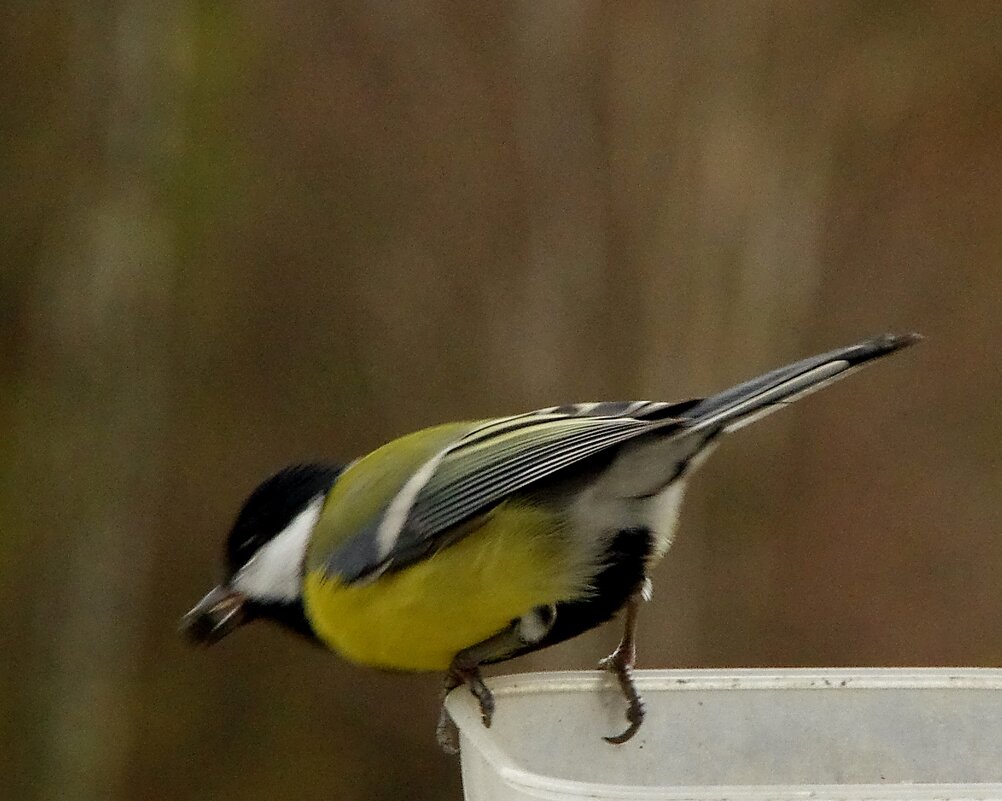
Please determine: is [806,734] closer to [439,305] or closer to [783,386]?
[783,386]

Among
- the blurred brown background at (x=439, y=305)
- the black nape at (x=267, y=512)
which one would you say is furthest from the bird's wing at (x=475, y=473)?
the blurred brown background at (x=439, y=305)

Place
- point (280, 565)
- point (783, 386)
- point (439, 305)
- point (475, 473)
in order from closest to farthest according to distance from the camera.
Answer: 1. point (783, 386)
2. point (475, 473)
3. point (280, 565)
4. point (439, 305)

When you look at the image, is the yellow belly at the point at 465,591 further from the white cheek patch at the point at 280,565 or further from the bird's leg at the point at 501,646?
the white cheek patch at the point at 280,565

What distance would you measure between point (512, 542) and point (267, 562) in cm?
31

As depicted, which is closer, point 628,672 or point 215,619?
point 628,672

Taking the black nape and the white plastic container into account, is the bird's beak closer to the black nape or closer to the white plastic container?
the black nape

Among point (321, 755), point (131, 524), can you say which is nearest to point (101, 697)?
point (131, 524)

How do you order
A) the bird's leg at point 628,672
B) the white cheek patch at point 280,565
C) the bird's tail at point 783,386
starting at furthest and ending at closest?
the white cheek patch at point 280,565, the bird's leg at point 628,672, the bird's tail at point 783,386

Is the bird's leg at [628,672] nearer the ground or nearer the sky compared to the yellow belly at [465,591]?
nearer the ground

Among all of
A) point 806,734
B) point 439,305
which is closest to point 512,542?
point 806,734

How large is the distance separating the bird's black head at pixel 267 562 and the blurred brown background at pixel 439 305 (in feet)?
3.27

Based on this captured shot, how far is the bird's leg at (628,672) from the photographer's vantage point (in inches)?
34.6

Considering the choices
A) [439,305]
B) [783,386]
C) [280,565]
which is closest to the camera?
[783,386]

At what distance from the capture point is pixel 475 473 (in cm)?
103
